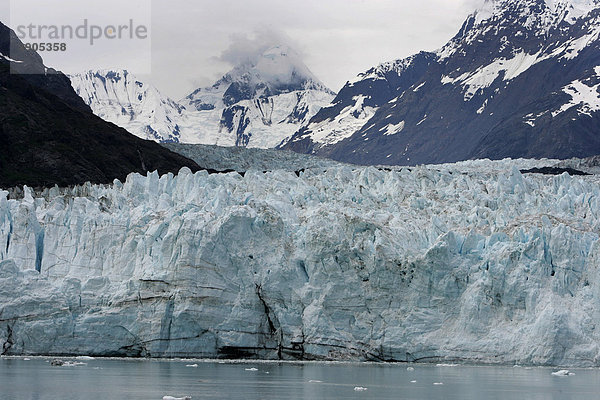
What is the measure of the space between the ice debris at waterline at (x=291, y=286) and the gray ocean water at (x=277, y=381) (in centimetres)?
99

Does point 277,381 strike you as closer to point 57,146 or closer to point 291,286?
point 291,286

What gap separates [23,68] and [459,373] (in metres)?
92.0

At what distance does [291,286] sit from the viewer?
4306cm

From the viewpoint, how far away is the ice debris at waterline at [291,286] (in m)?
41.4

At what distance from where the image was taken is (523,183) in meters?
56.3

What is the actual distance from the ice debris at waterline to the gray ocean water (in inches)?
39.2

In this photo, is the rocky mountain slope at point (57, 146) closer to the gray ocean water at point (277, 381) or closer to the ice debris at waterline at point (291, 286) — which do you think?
the ice debris at waterline at point (291, 286)

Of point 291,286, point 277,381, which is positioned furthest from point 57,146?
point 277,381

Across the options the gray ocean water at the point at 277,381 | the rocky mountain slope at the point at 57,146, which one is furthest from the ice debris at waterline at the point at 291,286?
the rocky mountain slope at the point at 57,146

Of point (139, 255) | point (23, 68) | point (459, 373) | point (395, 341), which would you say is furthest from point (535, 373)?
point (23, 68)

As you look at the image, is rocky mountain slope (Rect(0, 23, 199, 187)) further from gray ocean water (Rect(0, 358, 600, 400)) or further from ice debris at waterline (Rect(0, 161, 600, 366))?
gray ocean water (Rect(0, 358, 600, 400))

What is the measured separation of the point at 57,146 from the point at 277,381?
6409cm

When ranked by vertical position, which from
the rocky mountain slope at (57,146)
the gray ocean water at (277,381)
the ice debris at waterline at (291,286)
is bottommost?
the gray ocean water at (277,381)

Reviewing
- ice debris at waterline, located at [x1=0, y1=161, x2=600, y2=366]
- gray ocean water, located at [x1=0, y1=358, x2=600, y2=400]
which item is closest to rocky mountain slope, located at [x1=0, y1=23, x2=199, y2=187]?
ice debris at waterline, located at [x1=0, y1=161, x2=600, y2=366]
